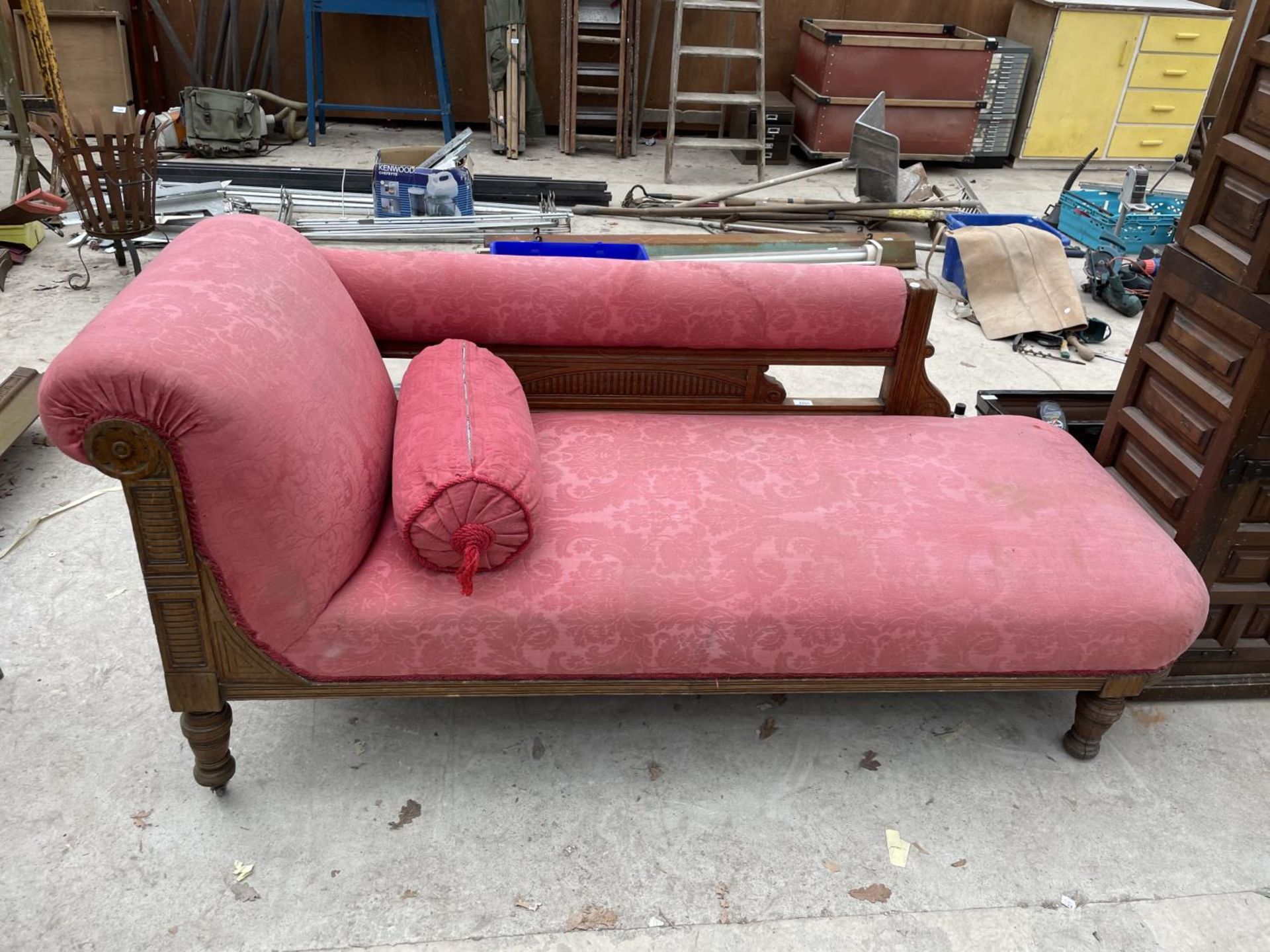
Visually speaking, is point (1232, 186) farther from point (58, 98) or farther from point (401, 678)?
point (58, 98)

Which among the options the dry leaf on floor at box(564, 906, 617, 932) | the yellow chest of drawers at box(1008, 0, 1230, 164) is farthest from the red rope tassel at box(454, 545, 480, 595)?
the yellow chest of drawers at box(1008, 0, 1230, 164)

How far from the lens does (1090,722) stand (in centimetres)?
195

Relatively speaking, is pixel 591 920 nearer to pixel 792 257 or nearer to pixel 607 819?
pixel 607 819

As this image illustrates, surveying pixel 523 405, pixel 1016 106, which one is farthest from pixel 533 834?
pixel 1016 106

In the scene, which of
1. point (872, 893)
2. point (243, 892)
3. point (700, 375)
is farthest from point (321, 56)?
point (872, 893)

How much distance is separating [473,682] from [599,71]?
5.34 m

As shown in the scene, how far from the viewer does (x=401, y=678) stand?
171 cm

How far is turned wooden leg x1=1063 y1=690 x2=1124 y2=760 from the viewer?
6.29 ft

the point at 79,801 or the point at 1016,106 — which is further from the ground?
the point at 1016,106

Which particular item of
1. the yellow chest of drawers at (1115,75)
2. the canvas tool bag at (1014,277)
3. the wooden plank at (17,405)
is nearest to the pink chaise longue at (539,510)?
the wooden plank at (17,405)

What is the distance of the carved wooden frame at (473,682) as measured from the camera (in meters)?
1.43

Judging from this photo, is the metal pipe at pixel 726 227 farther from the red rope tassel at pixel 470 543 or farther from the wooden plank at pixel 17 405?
the red rope tassel at pixel 470 543

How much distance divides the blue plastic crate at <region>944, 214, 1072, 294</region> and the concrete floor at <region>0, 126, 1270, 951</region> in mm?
2768

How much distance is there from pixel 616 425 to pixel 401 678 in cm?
77
